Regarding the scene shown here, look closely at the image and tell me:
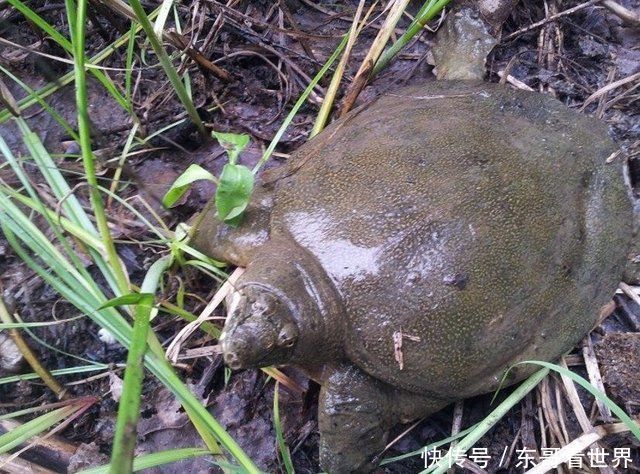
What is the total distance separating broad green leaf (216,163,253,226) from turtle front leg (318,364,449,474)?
2.24 feet

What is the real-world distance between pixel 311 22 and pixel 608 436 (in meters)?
2.41

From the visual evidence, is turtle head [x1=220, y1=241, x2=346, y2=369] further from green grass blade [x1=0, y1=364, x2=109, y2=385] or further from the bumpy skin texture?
green grass blade [x1=0, y1=364, x2=109, y2=385]

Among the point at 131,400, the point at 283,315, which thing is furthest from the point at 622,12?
the point at 131,400

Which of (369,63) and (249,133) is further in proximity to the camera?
(249,133)

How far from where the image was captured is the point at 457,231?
75.3 inches

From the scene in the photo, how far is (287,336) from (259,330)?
0.10 metres

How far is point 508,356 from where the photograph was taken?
207cm

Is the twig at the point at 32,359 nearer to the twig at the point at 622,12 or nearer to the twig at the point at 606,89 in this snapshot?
the twig at the point at 606,89

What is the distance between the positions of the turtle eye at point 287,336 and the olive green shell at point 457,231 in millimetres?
216

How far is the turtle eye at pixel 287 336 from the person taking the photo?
1.76 metres

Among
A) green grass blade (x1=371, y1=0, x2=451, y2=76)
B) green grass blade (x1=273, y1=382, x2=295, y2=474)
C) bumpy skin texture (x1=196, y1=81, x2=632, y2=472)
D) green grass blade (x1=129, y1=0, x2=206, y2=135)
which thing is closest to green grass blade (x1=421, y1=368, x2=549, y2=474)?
bumpy skin texture (x1=196, y1=81, x2=632, y2=472)

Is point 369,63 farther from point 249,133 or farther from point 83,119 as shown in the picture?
point 83,119

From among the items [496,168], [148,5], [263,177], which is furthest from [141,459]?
[148,5]

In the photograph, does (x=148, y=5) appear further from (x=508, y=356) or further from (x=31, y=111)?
(x=508, y=356)
